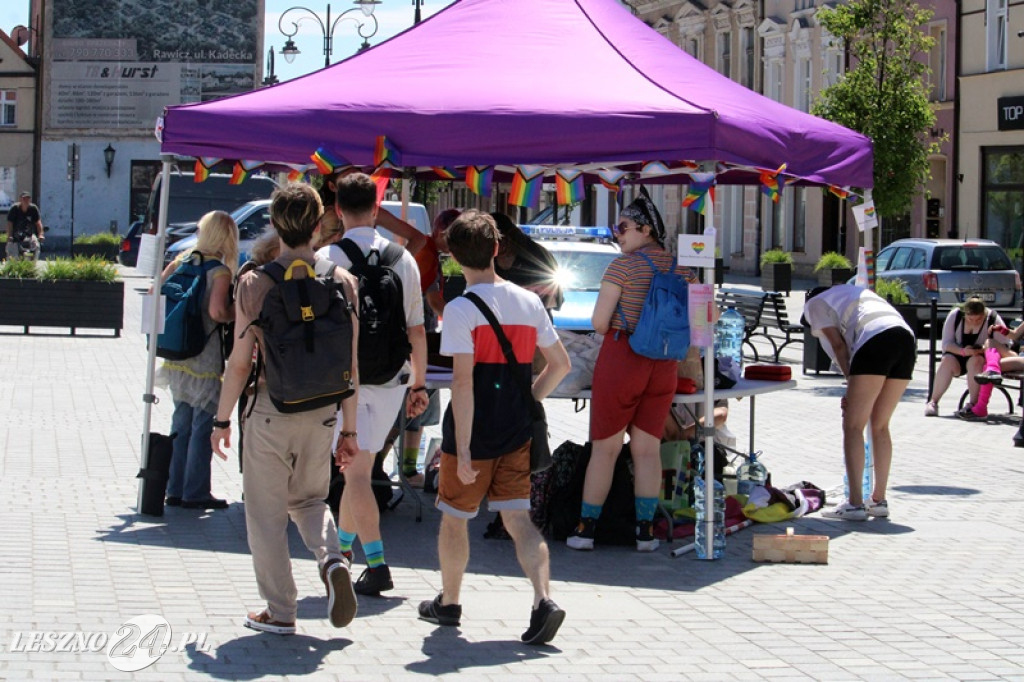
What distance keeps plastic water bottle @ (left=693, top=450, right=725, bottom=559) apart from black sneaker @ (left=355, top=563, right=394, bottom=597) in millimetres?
1961

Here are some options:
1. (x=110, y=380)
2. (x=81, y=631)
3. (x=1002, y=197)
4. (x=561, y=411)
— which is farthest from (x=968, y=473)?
(x=1002, y=197)

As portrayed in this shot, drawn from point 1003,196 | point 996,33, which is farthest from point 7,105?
point 1003,196

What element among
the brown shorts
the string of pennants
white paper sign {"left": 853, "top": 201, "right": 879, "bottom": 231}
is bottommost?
the brown shorts

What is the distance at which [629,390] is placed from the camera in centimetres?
866

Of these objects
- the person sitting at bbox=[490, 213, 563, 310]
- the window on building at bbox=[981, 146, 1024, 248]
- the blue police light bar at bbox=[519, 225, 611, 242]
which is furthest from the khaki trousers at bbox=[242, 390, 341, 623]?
the window on building at bbox=[981, 146, 1024, 248]

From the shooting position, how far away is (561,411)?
15.1 metres

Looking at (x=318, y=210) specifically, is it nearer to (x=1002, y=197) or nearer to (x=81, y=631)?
(x=81, y=631)

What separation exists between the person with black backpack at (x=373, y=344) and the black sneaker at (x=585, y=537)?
5.03 feet

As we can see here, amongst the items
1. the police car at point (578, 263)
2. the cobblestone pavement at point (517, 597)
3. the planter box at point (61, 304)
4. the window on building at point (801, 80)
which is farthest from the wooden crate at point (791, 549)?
the window on building at point (801, 80)

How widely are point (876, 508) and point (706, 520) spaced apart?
1773 millimetres

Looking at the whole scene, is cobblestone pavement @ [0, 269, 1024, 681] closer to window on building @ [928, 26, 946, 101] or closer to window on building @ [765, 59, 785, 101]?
window on building @ [928, 26, 946, 101]

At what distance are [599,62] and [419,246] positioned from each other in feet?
5.66

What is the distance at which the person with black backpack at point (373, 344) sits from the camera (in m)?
7.30

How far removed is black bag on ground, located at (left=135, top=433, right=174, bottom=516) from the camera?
9.06 m
